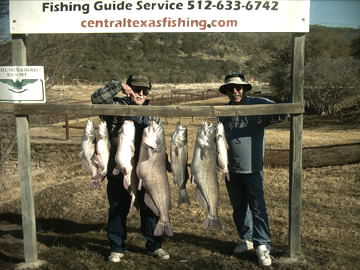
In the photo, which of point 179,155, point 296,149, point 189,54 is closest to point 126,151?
point 179,155

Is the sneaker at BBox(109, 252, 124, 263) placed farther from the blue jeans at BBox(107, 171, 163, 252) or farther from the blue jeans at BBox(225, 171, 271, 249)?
the blue jeans at BBox(225, 171, 271, 249)

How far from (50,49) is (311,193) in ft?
16.8

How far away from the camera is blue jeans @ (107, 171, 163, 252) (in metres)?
4.60

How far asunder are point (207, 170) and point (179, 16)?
1.44 m

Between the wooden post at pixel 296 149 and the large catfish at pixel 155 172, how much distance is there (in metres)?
1.23

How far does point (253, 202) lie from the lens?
4.61m

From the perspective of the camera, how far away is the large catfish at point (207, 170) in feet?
13.9

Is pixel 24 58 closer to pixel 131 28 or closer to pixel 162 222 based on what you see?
pixel 131 28

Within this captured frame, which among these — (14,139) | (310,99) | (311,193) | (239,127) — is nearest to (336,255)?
(239,127)

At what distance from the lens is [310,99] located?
25266mm

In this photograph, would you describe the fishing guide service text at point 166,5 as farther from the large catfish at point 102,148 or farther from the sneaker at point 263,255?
the sneaker at point 263,255

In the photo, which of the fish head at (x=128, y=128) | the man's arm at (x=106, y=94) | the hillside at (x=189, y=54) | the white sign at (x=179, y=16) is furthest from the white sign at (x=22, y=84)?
the hillside at (x=189, y=54)

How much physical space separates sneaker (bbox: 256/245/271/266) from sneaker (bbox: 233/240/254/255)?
0.96ft

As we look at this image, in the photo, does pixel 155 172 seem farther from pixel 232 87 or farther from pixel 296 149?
pixel 296 149
